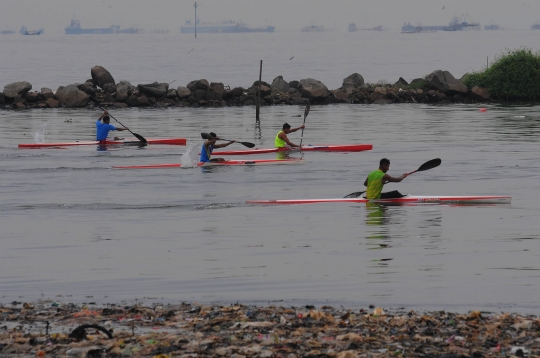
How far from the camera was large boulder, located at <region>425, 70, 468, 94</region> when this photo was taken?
203ft

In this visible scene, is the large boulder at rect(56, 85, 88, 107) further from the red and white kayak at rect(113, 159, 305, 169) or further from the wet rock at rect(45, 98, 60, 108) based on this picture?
the red and white kayak at rect(113, 159, 305, 169)

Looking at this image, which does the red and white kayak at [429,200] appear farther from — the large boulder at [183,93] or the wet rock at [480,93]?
the wet rock at [480,93]

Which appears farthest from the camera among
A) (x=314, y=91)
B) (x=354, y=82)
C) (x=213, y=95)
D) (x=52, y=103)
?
(x=354, y=82)

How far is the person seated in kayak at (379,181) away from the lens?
71.8ft

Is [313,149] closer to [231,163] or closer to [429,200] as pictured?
[231,163]

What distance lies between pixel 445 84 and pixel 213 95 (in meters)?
15.3

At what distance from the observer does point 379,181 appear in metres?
22.1

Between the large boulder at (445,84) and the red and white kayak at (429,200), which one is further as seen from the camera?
the large boulder at (445,84)

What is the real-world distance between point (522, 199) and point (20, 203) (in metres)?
12.8

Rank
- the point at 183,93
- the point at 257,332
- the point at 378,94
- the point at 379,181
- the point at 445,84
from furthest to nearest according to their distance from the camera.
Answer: the point at 378,94 < the point at 445,84 < the point at 183,93 < the point at 379,181 < the point at 257,332

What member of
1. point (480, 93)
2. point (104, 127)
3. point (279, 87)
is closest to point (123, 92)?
point (279, 87)

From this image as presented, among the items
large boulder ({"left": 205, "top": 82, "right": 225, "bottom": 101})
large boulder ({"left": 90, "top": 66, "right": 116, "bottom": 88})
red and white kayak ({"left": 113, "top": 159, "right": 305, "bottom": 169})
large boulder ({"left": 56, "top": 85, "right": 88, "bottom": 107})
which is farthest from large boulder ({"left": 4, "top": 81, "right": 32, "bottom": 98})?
red and white kayak ({"left": 113, "top": 159, "right": 305, "bottom": 169})

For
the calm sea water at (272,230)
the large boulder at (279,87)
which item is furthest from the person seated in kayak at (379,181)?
the large boulder at (279,87)

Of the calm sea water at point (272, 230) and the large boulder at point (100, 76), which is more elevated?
the large boulder at point (100, 76)
